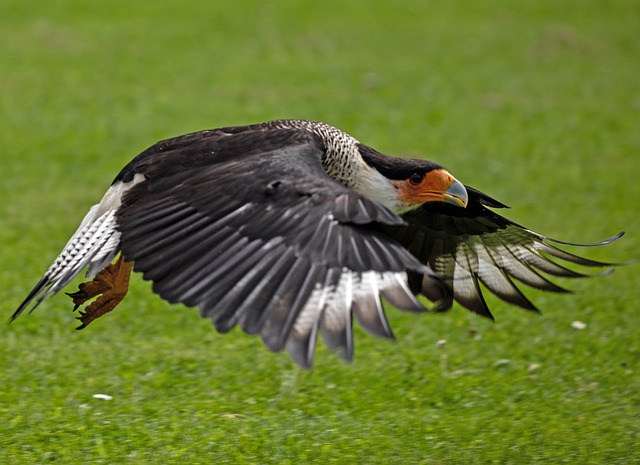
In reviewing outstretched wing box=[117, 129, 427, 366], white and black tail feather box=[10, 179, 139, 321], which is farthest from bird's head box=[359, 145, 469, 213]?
white and black tail feather box=[10, 179, 139, 321]

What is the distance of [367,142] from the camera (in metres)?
12.2

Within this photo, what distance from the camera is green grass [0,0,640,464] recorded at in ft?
18.6

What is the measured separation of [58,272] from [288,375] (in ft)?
5.63

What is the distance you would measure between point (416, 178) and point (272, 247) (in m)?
1.31

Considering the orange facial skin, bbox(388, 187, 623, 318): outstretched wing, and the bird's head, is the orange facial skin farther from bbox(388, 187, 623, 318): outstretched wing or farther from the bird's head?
bbox(388, 187, 623, 318): outstretched wing

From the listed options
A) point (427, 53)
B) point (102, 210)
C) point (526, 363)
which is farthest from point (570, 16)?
point (102, 210)

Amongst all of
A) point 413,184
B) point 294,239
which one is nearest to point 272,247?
point 294,239

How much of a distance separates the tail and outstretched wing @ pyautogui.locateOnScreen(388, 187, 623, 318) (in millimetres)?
1760

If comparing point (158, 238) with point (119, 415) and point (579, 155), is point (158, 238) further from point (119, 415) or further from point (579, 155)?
point (579, 155)

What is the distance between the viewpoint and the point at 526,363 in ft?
22.5

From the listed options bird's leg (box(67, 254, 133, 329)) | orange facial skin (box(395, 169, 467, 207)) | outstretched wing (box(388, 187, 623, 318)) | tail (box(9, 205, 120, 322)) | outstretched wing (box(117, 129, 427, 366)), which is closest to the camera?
outstretched wing (box(117, 129, 427, 366))

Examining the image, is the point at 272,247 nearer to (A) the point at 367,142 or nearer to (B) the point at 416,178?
(B) the point at 416,178

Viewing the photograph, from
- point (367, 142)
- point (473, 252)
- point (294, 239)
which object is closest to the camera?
point (294, 239)

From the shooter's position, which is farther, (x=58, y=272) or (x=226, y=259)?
(x=58, y=272)
